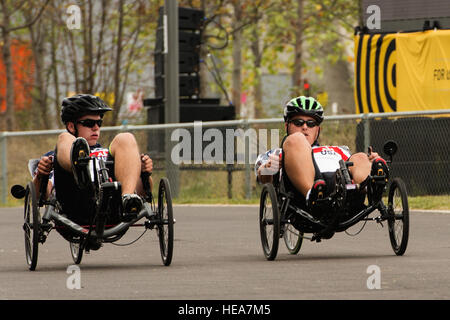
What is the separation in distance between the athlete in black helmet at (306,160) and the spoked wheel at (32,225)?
1.96m

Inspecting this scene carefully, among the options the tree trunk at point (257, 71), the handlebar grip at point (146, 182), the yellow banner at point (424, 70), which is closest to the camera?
the handlebar grip at point (146, 182)

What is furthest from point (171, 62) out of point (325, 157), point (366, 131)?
point (325, 157)

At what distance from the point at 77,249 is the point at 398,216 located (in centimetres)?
283

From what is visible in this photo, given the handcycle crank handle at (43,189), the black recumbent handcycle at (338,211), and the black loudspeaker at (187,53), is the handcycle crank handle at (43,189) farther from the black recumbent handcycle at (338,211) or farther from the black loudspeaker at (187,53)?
the black loudspeaker at (187,53)

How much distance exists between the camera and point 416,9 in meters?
22.7

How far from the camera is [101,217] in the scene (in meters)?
10.5

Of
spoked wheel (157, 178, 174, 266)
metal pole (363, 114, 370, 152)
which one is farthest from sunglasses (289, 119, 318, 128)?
metal pole (363, 114, 370, 152)

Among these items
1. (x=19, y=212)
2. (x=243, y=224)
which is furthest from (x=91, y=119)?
(x=19, y=212)

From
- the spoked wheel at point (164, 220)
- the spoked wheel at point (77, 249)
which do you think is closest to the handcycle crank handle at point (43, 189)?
the spoked wheel at point (77, 249)

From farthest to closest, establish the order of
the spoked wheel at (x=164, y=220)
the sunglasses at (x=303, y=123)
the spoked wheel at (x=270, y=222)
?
the sunglasses at (x=303, y=123) → the spoked wheel at (x=270, y=222) → the spoked wheel at (x=164, y=220)

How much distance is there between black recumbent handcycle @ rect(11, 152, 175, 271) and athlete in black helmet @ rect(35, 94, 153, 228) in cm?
8

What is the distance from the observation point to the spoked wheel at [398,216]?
36.0ft

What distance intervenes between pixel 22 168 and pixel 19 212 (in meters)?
3.85
